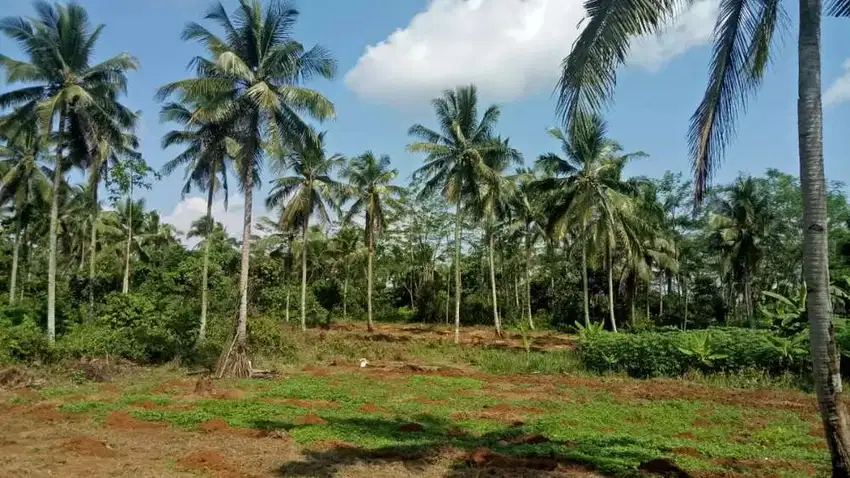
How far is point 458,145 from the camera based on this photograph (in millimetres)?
29844

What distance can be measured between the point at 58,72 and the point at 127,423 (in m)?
16.2

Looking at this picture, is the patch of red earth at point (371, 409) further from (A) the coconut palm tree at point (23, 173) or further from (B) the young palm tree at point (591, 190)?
(A) the coconut palm tree at point (23, 173)

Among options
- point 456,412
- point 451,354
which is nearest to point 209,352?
point 451,354

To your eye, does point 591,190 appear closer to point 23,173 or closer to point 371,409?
point 371,409

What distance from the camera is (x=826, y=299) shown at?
5.88 metres

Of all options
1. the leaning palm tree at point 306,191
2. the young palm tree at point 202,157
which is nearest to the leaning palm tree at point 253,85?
the young palm tree at point 202,157

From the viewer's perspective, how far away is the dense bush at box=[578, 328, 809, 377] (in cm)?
1698

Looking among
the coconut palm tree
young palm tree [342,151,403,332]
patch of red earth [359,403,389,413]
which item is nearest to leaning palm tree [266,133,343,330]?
young palm tree [342,151,403,332]

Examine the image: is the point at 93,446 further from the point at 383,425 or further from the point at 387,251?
the point at 387,251

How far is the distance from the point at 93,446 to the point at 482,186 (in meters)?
24.0

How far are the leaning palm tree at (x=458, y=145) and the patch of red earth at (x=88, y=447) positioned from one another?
861 inches

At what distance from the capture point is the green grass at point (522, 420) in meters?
8.74

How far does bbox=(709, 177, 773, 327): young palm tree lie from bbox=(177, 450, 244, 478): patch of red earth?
35582 mm

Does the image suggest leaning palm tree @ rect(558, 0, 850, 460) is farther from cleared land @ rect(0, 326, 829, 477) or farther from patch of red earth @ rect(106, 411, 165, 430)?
patch of red earth @ rect(106, 411, 165, 430)
